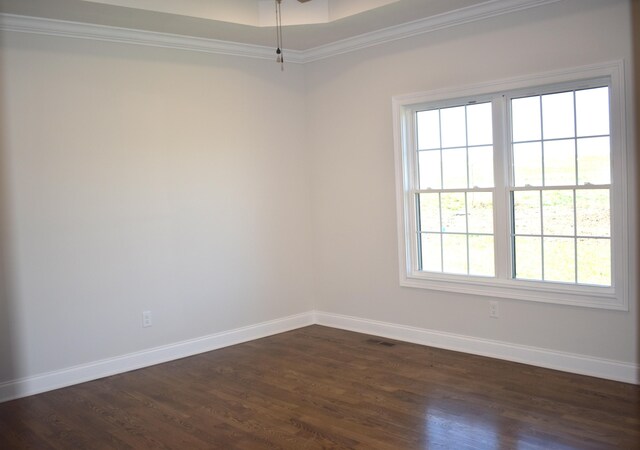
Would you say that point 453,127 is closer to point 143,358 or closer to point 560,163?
point 560,163

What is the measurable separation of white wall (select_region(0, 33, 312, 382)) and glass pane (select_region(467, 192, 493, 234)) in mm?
1857

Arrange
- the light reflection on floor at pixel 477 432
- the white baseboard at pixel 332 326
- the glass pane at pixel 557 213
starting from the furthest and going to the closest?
the glass pane at pixel 557 213 → the white baseboard at pixel 332 326 → the light reflection on floor at pixel 477 432

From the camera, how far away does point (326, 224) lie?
19.0 feet

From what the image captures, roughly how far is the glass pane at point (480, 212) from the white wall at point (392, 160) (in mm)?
583

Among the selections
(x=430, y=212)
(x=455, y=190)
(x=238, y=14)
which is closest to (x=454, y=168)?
(x=455, y=190)

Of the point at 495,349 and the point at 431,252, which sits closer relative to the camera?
the point at 495,349

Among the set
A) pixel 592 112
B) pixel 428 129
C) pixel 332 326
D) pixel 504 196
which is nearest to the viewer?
pixel 592 112

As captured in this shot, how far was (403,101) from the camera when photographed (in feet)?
16.4

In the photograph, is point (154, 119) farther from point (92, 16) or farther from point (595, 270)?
point (595, 270)

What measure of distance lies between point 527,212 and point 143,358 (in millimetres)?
3333

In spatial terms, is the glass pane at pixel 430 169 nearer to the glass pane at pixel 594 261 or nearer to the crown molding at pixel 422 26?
the crown molding at pixel 422 26

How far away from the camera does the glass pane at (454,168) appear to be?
15.4 feet

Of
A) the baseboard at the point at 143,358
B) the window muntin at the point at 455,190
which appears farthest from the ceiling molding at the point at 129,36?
the baseboard at the point at 143,358

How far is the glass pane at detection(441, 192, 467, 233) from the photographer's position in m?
4.74
